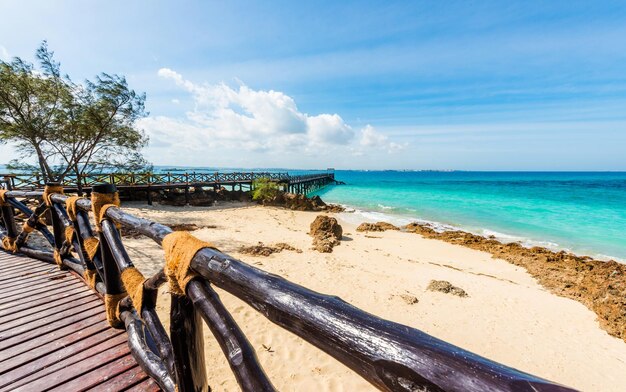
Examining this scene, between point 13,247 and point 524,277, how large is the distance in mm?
15619

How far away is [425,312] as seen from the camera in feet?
22.9

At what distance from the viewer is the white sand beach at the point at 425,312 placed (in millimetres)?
4719

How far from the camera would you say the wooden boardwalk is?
7.20 ft

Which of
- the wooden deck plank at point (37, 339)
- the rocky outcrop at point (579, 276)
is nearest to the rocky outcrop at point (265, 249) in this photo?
the wooden deck plank at point (37, 339)

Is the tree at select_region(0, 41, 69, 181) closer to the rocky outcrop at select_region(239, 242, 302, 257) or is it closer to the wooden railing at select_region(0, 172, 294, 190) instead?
the wooden railing at select_region(0, 172, 294, 190)

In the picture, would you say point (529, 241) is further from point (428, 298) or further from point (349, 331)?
point (349, 331)

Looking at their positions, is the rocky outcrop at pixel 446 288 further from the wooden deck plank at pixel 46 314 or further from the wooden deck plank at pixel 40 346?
the wooden deck plank at pixel 46 314

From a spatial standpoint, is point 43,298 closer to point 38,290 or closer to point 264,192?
point 38,290

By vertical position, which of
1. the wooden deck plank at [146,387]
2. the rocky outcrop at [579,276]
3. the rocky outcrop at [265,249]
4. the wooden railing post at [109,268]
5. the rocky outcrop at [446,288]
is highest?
the wooden railing post at [109,268]

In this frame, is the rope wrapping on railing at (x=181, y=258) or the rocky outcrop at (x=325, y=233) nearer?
the rope wrapping on railing at (x=181, y=258)

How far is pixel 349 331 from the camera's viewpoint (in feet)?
2.80

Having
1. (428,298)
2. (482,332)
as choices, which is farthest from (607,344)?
(428,298)

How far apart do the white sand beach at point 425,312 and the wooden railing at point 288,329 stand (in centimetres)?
276

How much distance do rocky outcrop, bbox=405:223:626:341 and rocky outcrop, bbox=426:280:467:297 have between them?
3416 mm
